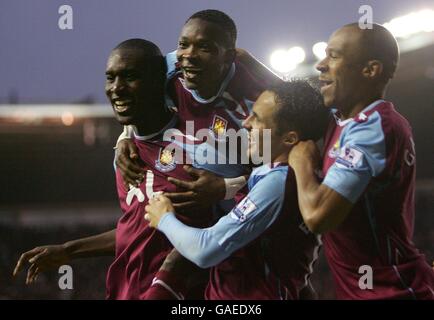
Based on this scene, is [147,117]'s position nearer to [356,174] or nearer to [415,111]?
[356,174]

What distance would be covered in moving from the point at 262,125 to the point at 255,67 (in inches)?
11.9

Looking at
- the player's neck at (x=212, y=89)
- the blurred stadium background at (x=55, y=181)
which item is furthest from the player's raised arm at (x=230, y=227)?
the blurred stadium background at (x=55, y=181)

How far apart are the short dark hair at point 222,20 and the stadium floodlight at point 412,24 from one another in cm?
230

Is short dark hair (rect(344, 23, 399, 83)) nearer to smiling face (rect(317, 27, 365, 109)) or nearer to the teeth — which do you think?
smiling face (rect(317, 27, 365, 109))

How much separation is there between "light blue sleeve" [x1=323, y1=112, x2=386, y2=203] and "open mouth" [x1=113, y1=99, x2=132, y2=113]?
88 centimetres

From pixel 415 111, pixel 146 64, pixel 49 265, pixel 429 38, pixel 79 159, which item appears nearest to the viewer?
pixel 146 64

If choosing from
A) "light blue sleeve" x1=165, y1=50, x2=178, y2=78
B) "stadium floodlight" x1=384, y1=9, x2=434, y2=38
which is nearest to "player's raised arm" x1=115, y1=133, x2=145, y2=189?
"light blue sleeve" x1=165, y1=50, x2=178, y2=78

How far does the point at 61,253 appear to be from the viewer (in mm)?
3178

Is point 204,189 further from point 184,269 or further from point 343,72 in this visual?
point 343,72

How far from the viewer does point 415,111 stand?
4230 mm

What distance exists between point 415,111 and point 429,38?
1041 millimetres

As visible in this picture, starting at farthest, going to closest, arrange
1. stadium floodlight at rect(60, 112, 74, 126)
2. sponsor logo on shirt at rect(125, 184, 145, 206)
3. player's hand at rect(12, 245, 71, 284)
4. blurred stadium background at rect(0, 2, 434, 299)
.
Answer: stadium floodlight at rect(60, 112, 74, 126) → blurred stadium background at rect(0, 2, 434, 299) → player's hand at rect(12, 245, 71, 284) → sponsor logo on shirt at rect(125, 184, 145, 206)

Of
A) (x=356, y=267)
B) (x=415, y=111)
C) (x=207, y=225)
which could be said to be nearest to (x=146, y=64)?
(x=207, y=225)

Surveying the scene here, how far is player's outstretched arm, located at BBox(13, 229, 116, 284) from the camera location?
10.4ft
